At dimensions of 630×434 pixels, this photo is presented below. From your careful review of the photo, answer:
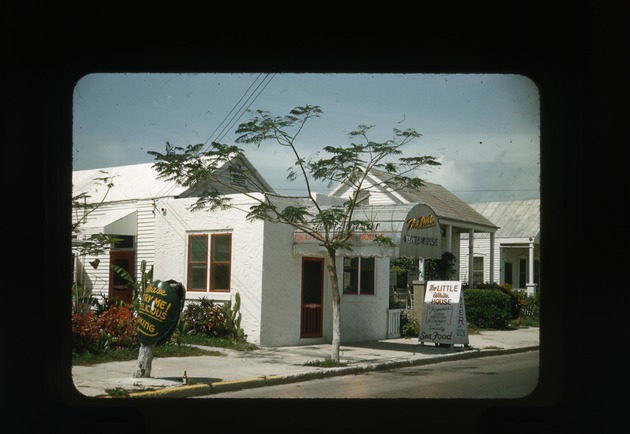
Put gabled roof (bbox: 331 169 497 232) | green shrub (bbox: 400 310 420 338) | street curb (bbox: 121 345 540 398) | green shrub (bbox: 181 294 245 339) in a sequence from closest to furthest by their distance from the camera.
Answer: street curb (bbox: 121 345 540 398) → green shrub (bbox: 181 294 245 339) → green shrub (bbox: 400 310 420 338) → gabled roof (bbox: 331 169 497 232)

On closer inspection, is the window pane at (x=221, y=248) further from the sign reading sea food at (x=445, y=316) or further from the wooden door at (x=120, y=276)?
the sign reading sea food at (x=445, y=316)

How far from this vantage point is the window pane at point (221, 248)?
1486cm

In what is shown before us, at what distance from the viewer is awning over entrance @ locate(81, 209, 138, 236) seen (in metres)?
16.1

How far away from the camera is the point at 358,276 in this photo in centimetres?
1659

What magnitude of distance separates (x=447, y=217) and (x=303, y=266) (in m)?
7.32

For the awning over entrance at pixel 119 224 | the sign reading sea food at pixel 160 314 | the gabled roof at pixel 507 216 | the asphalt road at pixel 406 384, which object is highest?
the gabled roof at pixel 507 216

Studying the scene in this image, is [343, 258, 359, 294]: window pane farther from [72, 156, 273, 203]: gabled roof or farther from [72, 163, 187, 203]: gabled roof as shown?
[72, 163, 187, 203]: gabled roof

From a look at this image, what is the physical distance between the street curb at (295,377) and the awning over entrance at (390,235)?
82.9 inches

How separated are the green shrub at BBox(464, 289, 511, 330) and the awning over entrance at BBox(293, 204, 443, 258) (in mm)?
4051

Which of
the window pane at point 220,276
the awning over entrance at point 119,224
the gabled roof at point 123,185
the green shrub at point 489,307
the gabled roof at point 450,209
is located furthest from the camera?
the gabled roof at point 450,209

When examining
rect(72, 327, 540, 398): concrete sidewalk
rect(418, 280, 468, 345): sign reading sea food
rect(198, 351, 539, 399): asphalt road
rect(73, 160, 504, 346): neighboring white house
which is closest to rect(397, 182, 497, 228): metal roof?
rect(73, 160, 504, 346): neighboring white house

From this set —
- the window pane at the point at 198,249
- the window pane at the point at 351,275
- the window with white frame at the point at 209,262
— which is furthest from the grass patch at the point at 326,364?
the window pane at the point at 351,275
